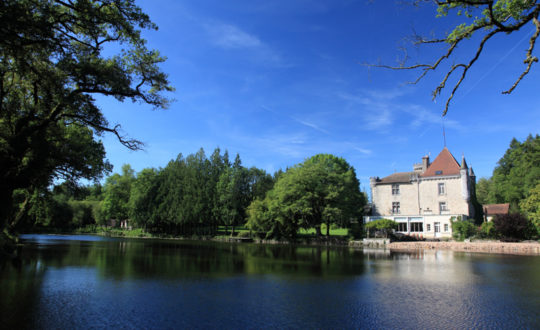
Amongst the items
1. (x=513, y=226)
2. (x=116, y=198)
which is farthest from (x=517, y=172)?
(x=116, y=198)

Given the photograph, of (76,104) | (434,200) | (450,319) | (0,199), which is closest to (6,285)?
(0,199)

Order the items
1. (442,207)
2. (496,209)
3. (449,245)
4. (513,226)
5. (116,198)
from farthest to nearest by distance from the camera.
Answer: (116,198) → (496,209) → (442,207) → (449,245) → (513,226)

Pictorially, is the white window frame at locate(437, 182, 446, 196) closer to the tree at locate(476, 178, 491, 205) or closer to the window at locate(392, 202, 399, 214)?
the window at locate(392, 202, 399, 214)

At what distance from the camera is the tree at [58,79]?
11.5 metres

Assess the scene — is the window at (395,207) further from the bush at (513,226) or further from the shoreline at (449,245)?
the bush at (513,226)

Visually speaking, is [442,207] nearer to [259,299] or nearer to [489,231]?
[489,231]

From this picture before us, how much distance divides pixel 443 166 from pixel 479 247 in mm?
16283

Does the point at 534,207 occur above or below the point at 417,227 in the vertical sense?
above

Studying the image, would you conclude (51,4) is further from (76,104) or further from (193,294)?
(193,294)

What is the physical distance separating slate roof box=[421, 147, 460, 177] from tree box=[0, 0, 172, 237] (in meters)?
42.6

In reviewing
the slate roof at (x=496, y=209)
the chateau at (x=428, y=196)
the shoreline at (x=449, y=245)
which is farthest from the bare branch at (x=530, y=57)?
the slate roof at (x=496, y=209)

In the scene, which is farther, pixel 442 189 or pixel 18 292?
pixel 442 189

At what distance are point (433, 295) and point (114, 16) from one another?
15599mm

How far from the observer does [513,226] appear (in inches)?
1328
